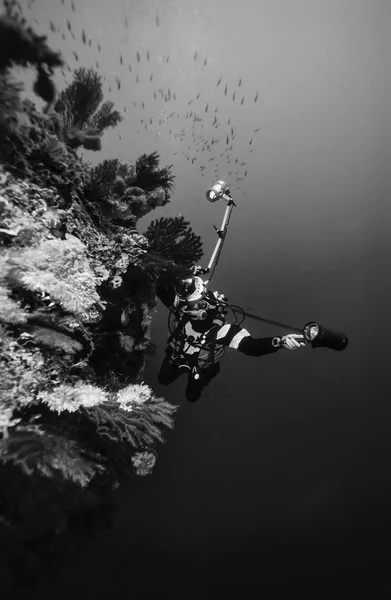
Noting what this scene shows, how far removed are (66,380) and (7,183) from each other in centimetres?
155

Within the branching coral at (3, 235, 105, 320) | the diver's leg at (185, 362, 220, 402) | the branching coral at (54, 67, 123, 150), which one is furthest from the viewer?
the diver's leg at (185, 362, 220, 402)

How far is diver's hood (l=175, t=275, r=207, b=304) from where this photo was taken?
10.4 ft

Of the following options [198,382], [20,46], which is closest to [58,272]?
[20,46]

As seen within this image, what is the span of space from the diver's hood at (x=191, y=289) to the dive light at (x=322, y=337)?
A: 1309mm

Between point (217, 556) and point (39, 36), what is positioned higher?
point (39, 36)

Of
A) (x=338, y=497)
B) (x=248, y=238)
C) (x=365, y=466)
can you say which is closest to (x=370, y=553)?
(x=338, y=497)

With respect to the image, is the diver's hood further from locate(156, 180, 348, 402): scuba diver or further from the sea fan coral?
the sea fan coral

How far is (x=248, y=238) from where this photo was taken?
90.6 feet

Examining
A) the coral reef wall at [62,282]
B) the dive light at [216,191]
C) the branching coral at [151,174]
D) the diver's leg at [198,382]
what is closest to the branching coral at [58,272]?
the coral reef wall at [62,282]

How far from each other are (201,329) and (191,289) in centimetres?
65

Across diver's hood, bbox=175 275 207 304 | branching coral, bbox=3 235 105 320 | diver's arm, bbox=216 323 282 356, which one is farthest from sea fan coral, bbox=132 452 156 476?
branching coral, bbox=3 235 105 320

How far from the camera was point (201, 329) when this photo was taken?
11.7ft

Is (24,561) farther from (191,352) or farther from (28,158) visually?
(28,158)

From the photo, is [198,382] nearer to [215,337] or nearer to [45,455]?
[215,337]
